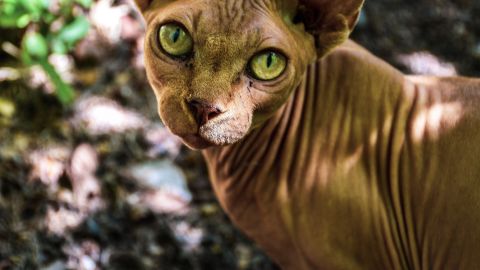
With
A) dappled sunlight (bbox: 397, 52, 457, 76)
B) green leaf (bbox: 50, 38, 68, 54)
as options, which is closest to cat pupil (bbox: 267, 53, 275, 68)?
green leaf (bbox: 50, 38, 68, 54)

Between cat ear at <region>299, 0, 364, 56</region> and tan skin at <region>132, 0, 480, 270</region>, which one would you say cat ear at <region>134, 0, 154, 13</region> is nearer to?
tan skin at <region>132, 0, 480, 270</region>

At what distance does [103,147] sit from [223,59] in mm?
1770

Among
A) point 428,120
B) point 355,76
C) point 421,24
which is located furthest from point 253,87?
point 421,24

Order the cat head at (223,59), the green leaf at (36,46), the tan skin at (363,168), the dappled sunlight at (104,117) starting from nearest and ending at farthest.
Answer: the cat head at (223,59) → the tan skin at (363,168) → the green leaf at (36,46) → the dappled sunlight at (104,117)

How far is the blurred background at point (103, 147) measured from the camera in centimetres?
284

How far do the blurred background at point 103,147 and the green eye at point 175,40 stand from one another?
1292mm

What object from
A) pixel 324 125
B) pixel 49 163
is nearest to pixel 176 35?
pixel 324 125

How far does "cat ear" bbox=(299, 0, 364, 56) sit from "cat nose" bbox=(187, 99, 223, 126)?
430mm

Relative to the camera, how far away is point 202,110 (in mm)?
1553

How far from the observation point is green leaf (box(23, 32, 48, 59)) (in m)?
2.74

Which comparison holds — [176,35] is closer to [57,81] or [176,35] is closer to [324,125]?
[324,125]

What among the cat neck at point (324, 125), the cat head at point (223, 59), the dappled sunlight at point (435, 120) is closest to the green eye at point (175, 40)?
the cat head at point (223, 59)

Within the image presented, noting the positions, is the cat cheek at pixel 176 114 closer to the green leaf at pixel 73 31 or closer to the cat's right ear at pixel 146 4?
the cat's right ear at pixel 146 4

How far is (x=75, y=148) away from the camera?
3.11 meters
